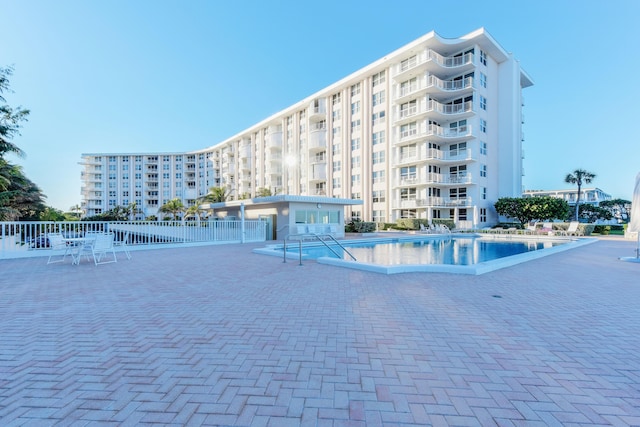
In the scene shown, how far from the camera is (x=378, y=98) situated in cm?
3319

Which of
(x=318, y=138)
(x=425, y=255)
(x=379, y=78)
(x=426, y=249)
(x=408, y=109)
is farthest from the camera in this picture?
(x=318, y=138)

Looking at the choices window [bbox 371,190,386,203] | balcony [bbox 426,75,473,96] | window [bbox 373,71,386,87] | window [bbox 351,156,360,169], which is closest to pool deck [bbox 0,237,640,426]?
balcony [bbox 426,75,473,96]

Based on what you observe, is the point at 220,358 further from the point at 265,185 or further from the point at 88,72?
the point at 265,185

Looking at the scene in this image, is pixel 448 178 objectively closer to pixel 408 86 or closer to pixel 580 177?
pixel 408 86

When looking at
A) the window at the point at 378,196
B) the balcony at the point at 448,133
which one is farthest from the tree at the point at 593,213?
the window at the point at 378,196

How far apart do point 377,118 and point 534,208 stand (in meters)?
A: 18.7

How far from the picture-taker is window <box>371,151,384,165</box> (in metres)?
32.9

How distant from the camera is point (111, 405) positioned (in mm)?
2098

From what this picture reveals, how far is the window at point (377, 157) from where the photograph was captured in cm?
3288

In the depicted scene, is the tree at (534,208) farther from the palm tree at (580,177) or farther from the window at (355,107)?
the window at (355,107)

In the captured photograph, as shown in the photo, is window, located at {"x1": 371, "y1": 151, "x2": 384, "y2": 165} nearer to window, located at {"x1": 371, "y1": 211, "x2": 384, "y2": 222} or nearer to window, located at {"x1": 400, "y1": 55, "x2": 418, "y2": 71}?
window, located at {"x1": 371, "y1": 211, "x2": 384, "y2": 222}

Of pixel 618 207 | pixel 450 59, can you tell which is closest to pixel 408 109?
pixel 450 59

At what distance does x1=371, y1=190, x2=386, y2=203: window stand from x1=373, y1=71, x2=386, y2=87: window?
12.9 metres

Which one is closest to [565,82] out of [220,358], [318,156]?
[318,156]
